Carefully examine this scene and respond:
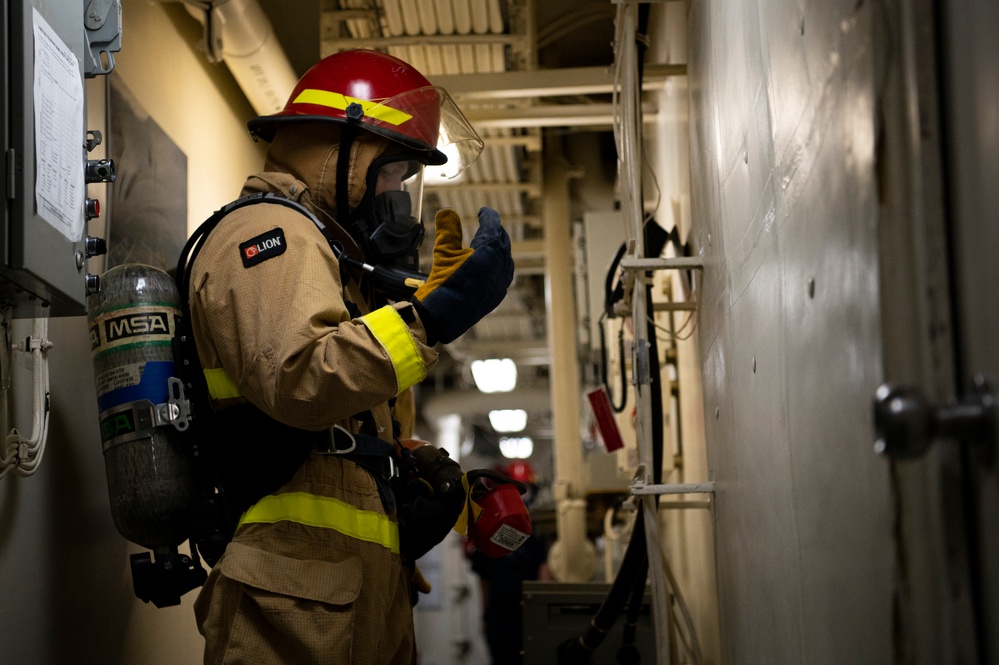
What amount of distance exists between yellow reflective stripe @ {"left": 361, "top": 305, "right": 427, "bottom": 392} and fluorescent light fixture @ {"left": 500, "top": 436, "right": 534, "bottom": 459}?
13.9m

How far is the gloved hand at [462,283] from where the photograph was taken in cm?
230

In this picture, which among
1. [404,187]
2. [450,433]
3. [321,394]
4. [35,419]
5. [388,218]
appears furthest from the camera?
[450,433]

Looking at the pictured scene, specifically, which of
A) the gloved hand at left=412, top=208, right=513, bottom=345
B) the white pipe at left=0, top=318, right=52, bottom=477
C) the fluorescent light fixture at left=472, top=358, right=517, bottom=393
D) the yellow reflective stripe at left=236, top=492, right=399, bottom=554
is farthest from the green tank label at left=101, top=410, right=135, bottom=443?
the fluorescent light fixture at left=472, top=358, right=517, bottom=393

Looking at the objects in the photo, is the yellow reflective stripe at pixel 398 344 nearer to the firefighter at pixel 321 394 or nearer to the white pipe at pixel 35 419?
the firefighter at pixel 321 394

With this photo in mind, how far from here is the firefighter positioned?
2.22 metres

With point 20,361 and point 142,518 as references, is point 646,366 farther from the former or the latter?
point 20,361

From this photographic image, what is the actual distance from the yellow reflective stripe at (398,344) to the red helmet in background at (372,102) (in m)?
0.76

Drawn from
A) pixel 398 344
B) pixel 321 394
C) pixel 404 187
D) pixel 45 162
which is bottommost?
pixel 321 394

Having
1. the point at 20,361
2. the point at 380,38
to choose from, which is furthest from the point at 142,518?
the point at 380,38

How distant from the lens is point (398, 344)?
7.32ft

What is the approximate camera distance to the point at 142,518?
2371 millimetres

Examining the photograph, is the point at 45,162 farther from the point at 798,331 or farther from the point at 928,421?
the point at 928,421

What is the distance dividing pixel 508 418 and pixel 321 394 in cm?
1075

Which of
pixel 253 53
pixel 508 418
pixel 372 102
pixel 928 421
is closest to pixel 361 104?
pixel 372 102
